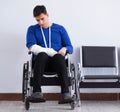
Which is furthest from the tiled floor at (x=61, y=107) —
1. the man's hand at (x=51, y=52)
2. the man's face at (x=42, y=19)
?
the man's face at (x=42, y=19)

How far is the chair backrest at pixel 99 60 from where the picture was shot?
3609mm

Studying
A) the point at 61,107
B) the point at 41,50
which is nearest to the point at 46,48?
the point at 41,50

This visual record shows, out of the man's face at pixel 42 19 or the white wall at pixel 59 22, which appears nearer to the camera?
the man's face at pixel 42 19

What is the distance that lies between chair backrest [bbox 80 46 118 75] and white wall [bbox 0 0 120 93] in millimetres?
124

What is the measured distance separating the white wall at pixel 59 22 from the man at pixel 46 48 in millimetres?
519

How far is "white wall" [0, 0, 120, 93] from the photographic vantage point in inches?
146

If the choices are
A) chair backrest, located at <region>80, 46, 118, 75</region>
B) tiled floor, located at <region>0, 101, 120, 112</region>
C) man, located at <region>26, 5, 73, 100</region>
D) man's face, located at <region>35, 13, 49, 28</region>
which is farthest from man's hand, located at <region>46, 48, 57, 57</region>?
chair backrest, located at <region>80, 46, 118, 75</region>

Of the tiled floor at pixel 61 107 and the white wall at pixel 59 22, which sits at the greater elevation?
the white wall at pixel 59 22

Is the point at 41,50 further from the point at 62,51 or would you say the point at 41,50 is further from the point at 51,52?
the point at 62,51

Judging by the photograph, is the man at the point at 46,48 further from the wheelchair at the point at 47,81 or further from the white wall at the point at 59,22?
the white wall at the point at 59,22

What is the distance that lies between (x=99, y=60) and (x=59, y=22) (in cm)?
69

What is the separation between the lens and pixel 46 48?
3.04 meters

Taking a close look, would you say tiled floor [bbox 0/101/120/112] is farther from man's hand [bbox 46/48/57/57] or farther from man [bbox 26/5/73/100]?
man's hand [bbox 46/48/57/57]

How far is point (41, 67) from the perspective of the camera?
2820 millimetres
